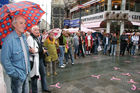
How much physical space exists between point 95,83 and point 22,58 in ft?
9.88

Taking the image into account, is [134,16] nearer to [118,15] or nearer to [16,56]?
[118,15]

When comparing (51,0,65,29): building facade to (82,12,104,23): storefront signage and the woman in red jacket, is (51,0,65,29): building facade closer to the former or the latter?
(82,12,104,23): storefront signage

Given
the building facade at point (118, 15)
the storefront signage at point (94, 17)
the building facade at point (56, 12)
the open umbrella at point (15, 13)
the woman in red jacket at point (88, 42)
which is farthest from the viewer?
the building facade at point (56, 12)

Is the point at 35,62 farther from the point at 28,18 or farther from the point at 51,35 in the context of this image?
the point at 51,35

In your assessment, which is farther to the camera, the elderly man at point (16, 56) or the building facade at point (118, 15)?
the building facade at point (118, 15)

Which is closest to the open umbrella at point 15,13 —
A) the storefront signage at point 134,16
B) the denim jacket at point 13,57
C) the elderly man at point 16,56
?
the elderly man at point 16,56

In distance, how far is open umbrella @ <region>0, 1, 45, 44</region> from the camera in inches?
75.4

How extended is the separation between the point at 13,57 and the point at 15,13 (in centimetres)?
91

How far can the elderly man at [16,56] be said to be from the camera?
6.34ft

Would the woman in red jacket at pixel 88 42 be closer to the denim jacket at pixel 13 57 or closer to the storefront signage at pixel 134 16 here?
the denim jacket at pixel 13 57

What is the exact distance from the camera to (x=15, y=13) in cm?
235

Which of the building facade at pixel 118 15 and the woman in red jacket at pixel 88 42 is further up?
the building facade at pixel 118 15

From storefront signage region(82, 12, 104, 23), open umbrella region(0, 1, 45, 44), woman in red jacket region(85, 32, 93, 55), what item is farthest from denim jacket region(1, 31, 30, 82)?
storefront signage region(82, 12, 104, 23)

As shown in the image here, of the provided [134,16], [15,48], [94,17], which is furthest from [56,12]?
[15,48]
